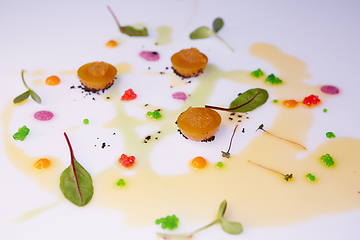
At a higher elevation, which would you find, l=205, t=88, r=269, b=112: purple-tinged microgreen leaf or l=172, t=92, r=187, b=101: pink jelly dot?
l=205, t=88, r=269, b=112: purple-tinged microgreen leaf

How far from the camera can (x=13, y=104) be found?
2199 millimetres

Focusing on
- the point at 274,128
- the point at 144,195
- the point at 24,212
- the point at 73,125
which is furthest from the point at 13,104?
the point at 274,128

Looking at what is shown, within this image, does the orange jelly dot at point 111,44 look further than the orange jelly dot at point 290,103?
Yes

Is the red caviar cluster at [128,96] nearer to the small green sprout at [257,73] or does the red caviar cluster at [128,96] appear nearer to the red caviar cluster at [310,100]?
the small green sprout at [257,73]

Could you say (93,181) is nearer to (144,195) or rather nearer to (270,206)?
(144,195)

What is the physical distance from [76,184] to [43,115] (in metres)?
0.52

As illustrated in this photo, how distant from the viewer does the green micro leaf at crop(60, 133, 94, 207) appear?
1.73m

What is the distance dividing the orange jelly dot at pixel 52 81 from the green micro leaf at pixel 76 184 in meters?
0.65

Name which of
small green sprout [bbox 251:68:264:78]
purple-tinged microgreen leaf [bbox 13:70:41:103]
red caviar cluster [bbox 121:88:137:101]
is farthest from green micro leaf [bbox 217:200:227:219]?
purple-tinged microgreen leaf [bbox 13:70:41:103]

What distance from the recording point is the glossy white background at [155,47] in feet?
5.44

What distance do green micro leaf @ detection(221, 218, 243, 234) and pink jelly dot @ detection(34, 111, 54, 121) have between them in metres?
1.03

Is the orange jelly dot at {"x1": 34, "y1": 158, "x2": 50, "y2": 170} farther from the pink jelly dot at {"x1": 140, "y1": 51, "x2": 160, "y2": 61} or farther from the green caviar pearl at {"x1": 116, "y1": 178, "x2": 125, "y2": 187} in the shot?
the pink jelly dot at {"x1": 140, "y1": 51, "x2": 160, "y2": 61}

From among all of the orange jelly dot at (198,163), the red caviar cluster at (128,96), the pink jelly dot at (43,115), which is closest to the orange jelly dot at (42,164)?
the pink jelly dot at (43,115)

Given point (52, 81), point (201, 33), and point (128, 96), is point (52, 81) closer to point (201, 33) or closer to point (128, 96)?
point (128, 96)
